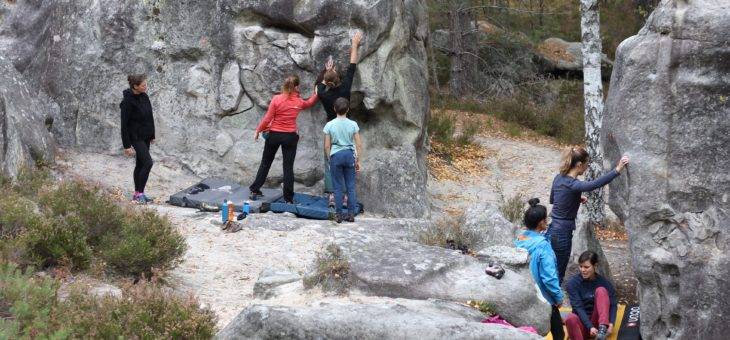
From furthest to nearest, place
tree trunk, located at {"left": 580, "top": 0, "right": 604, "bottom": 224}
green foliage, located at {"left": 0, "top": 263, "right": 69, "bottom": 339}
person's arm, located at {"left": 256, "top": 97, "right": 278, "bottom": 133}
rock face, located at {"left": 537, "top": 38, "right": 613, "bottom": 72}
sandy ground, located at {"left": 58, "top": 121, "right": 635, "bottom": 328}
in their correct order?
1. rock face, located at {"left": 537, "top": 38, "right": 613, "bottom": 72}
2. tree trunk, located at {"left": 580, "top": 0, "right": 604, "bottom": 224}
3. person's arm, located at {"left": 256, "top": 97, "right": 278, "bottom": 133}
4. sandy ground, located at {"left": 58, "top": 121, "right": 635, "bottom": 328}
5. green foliage, located at {"left": 0, "top": 263, "right": 69, "bottom": 339}

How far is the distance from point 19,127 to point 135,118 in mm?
1209

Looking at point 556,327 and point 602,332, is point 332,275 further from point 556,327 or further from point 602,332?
point 602,332

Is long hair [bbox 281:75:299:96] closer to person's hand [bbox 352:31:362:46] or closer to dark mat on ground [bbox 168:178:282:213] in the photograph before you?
person's hand [bbox 352:31:362:46]

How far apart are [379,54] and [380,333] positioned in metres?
6.73

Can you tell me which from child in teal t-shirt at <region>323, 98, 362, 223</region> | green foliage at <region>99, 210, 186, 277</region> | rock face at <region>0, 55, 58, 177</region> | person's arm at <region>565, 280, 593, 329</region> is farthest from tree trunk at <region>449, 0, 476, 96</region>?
green foliage at <region>99, 210, 186, 277</region>

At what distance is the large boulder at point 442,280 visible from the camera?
6434mm

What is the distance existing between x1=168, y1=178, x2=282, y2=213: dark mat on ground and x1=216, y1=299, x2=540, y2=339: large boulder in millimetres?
5005

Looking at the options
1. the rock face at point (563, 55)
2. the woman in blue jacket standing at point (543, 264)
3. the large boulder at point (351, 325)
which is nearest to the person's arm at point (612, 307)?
the woman in blue jacket standing at point (543, 264)

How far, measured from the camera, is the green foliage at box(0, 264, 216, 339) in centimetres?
568

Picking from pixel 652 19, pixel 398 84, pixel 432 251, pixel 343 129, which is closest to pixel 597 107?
pixel 398 84

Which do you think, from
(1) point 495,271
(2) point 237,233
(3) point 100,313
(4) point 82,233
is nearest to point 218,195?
(2) point 237,233

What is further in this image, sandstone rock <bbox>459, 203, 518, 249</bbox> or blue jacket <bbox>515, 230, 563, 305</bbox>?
sandstone rock <bbox>459, 203, 518, 249</bbox>

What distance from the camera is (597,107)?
1248 centimetres

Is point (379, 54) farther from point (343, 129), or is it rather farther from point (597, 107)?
point (597, 107)
